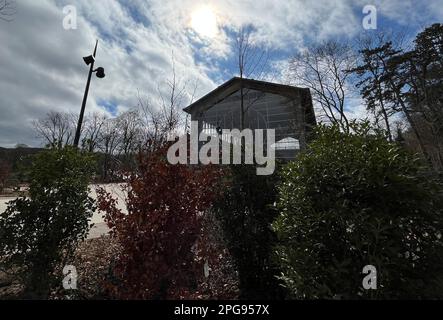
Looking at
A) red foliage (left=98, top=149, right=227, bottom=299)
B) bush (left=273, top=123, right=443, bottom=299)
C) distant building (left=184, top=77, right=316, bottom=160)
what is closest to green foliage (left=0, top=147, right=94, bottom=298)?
red foliage (left=98, top=149, right=227, bottom=299)

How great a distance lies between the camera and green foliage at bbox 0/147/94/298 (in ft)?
10.4

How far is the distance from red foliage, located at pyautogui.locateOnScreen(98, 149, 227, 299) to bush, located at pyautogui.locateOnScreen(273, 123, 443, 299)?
41.7 inches

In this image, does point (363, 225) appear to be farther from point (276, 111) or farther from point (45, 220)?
point (276, 111)

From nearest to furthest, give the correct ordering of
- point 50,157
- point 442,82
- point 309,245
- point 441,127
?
1. point 309,245
2. point 50,157
3. point 441,127
4. point 442,82

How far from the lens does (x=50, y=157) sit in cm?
364

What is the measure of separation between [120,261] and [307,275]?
6.32ft

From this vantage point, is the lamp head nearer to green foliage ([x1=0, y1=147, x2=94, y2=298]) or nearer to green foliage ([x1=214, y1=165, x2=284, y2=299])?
green foliage ([x1=0, y1=147, x2=94, y2=298])

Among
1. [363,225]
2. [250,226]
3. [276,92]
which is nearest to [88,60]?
[250,226]

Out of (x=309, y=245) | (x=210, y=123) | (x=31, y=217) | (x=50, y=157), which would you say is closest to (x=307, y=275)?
(x=309, y=245)

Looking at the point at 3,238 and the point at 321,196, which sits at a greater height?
the point at 321,196

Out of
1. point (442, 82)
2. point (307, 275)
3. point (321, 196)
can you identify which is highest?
point (442, 82)

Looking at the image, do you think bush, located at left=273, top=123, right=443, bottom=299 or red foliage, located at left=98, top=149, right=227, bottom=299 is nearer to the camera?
bush, located at left=273, top=123, right=443, bottom=299

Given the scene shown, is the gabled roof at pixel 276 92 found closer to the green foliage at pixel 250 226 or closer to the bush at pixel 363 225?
the green foliage at pixel 250 226
